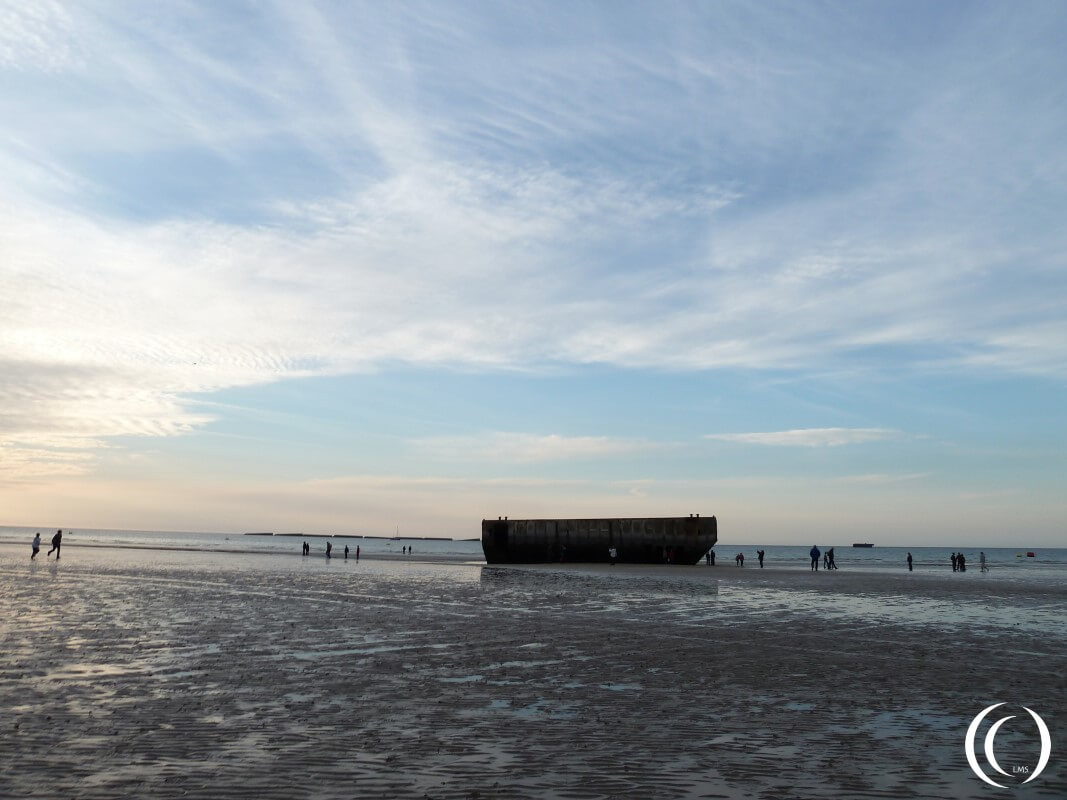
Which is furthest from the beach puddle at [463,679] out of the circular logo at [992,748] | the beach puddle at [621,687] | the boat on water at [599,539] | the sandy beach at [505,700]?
the boat on water at [599,539]

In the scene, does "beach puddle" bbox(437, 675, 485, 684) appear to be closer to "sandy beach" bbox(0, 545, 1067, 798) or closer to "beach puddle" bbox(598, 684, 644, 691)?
"sandy beach" bbox(0, 545, 1067, 798)

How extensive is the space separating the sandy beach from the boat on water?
3525 cm

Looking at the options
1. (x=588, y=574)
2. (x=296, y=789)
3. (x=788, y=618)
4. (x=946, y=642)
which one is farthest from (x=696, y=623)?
(x=588, y=574)

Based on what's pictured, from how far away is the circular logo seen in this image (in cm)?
767

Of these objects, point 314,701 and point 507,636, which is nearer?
point 314,701

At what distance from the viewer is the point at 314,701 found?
10422 mm

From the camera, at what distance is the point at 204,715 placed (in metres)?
9.46

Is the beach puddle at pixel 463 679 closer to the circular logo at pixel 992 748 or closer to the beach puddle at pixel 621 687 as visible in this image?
the beach puddle at pixel 621 687

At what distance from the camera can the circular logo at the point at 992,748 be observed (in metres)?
7.67

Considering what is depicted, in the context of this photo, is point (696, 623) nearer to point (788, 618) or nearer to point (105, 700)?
point (788, 618)

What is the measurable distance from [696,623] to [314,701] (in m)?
12.8

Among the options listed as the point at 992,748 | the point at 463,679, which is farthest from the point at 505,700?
the point at 992,748

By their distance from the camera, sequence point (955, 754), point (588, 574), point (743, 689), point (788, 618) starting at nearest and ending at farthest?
point (955, 754) < point (743, 689) < point (788, 618) < point (588, 574)

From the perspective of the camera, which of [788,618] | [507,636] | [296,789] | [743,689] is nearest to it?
[296,789]
